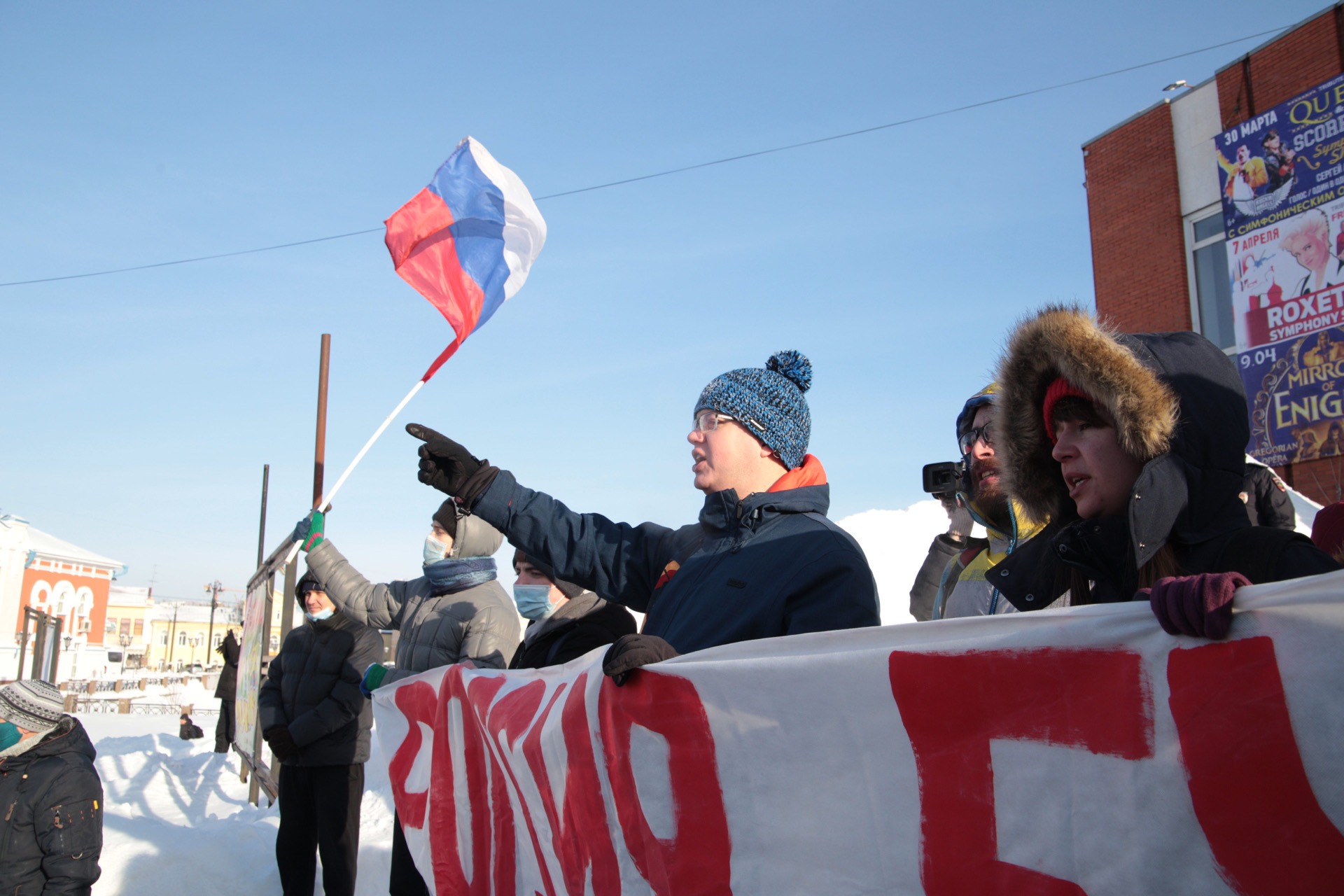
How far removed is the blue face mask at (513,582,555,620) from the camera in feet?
13.9

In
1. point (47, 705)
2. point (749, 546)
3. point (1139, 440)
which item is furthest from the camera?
point (47, 705)

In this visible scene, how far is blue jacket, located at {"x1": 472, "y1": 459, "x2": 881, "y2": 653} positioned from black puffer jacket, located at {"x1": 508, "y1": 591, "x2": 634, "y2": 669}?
1.88ft

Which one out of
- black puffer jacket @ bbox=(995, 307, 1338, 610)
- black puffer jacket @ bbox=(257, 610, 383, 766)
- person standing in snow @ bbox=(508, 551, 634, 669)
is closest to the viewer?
black puffer jacket @ bbox=(995, 307, 1338, 610)

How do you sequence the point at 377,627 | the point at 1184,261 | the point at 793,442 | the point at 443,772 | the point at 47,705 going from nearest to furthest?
the point at 793,442, the point at 443,772, the point at 47,705, the point at 377,627, the point at 1184,261

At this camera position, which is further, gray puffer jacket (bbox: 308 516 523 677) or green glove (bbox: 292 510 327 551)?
green glove (bbox: 292 510 327 551)

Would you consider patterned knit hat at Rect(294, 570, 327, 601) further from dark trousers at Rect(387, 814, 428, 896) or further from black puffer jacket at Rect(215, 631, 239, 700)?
black puffer jacket at Rect(215, 631, 239, 700)

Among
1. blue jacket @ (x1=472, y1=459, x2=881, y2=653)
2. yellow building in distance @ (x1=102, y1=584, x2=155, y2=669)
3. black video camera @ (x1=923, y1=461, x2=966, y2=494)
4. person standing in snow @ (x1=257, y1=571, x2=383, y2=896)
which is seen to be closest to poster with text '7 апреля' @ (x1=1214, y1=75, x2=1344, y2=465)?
black video camera @ (x1=923, y1=461, x2=966, y2=494)

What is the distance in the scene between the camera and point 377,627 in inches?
231

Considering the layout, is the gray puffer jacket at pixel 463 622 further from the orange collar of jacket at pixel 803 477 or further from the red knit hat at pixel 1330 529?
the red knit hat at pixel 1330 529

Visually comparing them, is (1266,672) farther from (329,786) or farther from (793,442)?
(329,786)

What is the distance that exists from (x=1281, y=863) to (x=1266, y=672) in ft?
0.80

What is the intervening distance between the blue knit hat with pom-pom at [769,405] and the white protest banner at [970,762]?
2.96 ft

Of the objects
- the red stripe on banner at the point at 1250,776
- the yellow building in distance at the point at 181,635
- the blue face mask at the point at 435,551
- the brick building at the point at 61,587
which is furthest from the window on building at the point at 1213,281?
the yellow building in distance at the point at 181,635

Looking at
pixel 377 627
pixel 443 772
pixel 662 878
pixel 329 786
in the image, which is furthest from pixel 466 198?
pixel 662 878
